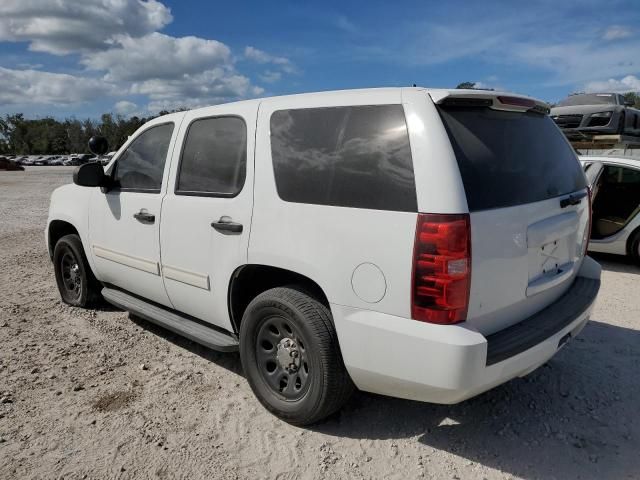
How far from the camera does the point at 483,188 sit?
7.80 feet

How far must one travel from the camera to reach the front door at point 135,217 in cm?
371

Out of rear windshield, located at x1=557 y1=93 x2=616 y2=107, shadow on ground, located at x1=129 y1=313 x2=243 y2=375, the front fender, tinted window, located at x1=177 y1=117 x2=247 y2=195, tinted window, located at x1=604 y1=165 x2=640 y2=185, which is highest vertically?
rear windshield, located at x1=557 y1=93 x2=616 y2=107

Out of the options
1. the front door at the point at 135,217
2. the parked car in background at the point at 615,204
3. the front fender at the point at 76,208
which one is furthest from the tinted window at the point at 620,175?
the front fender at the point at 76,208

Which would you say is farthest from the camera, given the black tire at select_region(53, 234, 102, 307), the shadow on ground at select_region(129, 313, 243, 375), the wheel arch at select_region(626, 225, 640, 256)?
the wheel arch at select_region(626, 225, 640, 256)

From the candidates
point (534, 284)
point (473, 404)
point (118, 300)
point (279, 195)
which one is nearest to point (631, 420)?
point (473, 404)

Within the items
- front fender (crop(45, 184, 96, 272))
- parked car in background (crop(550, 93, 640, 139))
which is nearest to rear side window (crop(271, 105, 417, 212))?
front fender (crop(45, 184, 96, 272))

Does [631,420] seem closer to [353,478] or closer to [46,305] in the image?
[353,478]

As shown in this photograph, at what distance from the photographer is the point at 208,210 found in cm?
323

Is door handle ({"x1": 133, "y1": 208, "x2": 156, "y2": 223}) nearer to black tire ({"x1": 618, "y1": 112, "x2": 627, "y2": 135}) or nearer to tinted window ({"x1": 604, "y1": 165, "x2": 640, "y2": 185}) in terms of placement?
tinted window ({"x1": 604, "y1": 165, "x2": 640, "y2": 185})

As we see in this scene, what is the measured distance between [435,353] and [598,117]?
11.0m

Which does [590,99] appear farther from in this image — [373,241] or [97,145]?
Answer: [373,241]

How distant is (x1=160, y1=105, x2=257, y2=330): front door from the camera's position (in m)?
3.07

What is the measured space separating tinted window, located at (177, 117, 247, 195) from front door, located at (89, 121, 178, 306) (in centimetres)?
26

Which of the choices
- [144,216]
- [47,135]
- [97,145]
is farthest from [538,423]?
[47,135]
